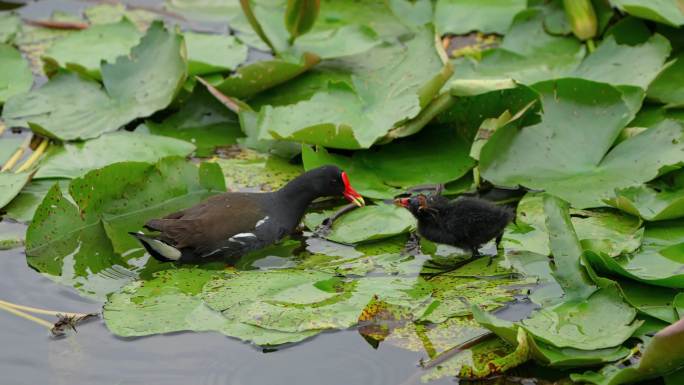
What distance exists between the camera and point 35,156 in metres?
6.45

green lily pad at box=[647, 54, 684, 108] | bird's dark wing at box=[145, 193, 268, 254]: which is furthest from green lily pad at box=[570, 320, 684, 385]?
green lily pad at box=[647, 54, 684, 108]

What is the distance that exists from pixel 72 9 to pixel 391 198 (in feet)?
13.4

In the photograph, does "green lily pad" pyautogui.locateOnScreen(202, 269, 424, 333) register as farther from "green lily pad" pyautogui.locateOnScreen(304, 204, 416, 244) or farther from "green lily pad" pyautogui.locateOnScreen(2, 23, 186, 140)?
"green lily pad" pyautogui.locateOnScreen(2, 23, 186, 140)

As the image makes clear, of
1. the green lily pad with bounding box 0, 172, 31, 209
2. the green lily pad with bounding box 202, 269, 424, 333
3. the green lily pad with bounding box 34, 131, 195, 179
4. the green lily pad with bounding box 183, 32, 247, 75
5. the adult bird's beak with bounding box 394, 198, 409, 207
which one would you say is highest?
the adult bird's beak with bounding box 394, 198, 409, 207

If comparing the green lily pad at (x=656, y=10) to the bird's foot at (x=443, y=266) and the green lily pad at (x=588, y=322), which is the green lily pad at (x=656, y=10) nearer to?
the bird's foot at (x=443, y=266)

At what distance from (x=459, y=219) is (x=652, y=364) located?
1491 millimetres

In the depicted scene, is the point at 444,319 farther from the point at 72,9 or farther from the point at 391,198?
the point at 72,9

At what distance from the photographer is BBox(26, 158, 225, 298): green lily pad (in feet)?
17.5

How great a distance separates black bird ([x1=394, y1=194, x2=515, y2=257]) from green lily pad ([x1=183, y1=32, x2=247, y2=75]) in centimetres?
223

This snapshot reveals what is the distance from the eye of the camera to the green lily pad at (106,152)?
20.0 ft

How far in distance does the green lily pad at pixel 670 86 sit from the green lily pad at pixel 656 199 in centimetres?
78

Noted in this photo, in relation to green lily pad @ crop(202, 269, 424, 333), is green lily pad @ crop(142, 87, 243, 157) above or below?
below

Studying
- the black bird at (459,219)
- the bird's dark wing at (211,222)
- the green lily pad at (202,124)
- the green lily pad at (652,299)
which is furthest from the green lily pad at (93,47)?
the green lily pad at (652,299)

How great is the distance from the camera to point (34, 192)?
596cm
